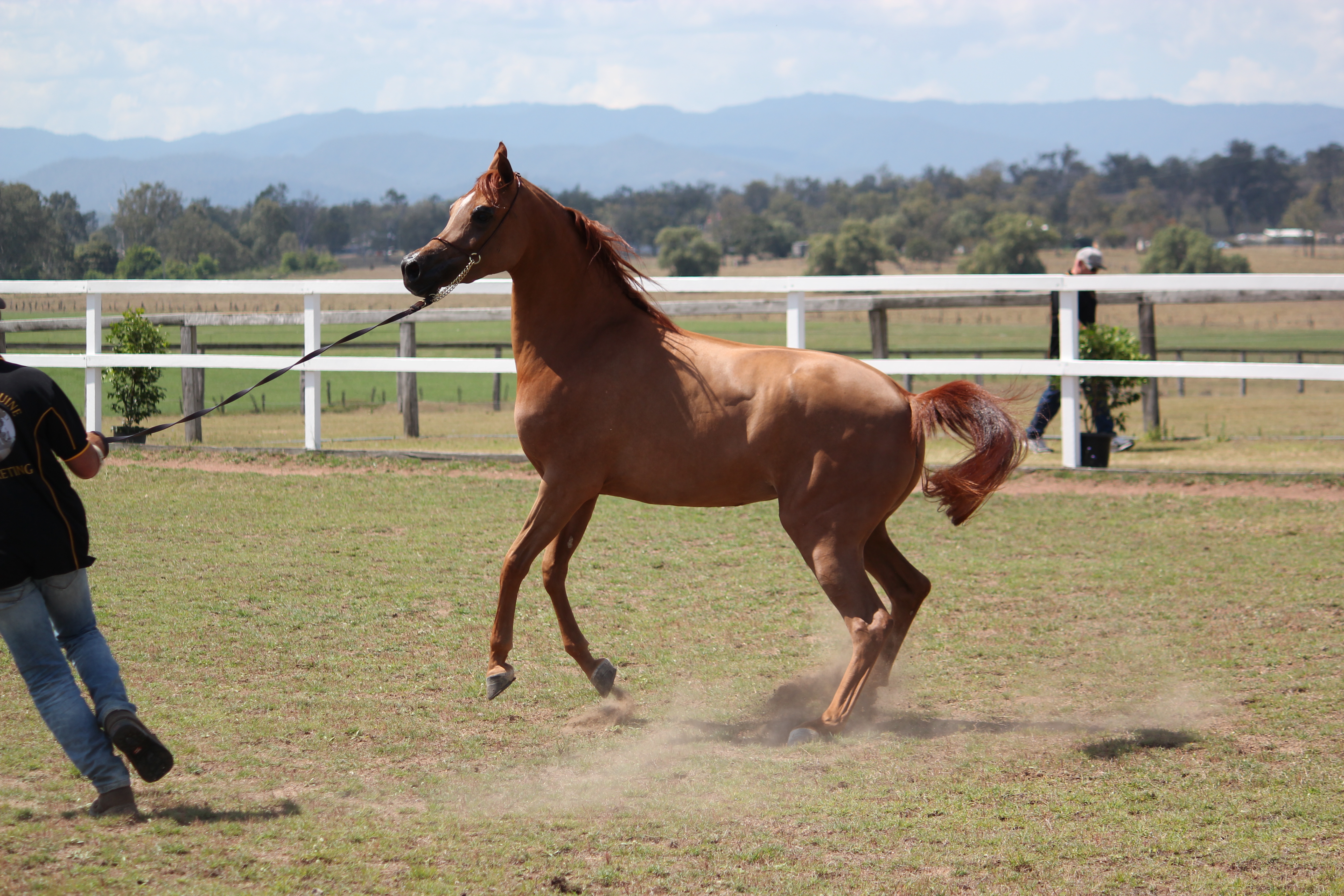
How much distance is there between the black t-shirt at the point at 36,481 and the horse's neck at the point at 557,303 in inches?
81.2

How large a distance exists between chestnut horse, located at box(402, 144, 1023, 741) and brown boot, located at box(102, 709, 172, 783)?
149cm

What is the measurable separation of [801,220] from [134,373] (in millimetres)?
164214

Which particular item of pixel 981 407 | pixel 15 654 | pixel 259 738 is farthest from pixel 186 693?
pixel 981 407

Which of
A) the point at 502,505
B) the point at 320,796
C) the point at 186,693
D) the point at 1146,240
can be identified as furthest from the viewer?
the point at 1146,240

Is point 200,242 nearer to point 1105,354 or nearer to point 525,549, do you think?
point 1105,354

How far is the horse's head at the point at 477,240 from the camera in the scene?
16.8 ft

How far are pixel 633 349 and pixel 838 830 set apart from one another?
248cm

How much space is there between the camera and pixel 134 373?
1311 cm

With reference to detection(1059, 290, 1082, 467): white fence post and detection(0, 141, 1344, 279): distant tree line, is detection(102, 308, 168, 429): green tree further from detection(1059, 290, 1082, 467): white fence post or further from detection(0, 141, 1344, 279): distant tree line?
detection(1059, 290, 1082, 467): white fence post

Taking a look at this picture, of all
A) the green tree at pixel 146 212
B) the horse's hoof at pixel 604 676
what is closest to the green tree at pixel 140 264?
the green tree at pixel 146 212

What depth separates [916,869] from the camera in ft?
12.1

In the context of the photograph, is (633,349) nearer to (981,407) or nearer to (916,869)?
(981,407)

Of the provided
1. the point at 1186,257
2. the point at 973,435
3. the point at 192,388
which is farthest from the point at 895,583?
the point at 1186,257

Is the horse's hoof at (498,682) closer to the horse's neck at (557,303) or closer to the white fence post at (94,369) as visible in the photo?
the horse's neck at (557,303)
